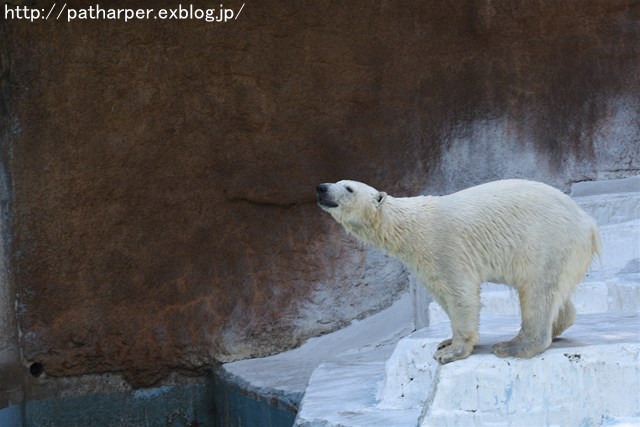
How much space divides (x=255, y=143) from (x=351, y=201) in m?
3.20

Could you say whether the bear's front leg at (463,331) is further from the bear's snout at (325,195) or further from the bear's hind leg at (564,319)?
the bear's snout at (325,195)

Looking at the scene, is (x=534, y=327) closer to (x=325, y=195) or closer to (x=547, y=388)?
(x=547, y=388)

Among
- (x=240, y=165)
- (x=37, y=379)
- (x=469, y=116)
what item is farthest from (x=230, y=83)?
(x=37, y=379)

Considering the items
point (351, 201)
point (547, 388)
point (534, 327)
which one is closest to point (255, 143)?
point (351, 201)

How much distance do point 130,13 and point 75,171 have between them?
1163mm

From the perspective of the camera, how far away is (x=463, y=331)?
4574 millimetres

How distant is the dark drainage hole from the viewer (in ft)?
24.7

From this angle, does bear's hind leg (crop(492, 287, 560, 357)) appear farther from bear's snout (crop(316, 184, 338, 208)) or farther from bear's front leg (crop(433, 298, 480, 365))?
bear's snout (crop(316, 184, 338, 208))

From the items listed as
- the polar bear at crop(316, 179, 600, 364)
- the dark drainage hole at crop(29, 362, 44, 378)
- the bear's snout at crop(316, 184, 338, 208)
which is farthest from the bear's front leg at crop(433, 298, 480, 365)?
the dark drainage hole at crop(29, 362, 44, 378)

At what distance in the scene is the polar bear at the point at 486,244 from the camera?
4516 millimetres

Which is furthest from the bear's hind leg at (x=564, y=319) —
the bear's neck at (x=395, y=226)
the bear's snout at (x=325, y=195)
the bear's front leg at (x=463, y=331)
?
the bear's snout at (x=325, y=195)

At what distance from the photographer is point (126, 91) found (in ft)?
24.8

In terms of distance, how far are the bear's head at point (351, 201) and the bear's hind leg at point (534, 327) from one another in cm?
74

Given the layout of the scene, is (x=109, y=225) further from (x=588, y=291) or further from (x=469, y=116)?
(x=588, y=291)
